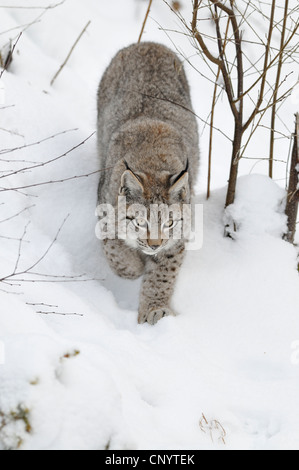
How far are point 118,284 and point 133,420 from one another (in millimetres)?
1801

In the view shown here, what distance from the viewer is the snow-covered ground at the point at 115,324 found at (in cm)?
235

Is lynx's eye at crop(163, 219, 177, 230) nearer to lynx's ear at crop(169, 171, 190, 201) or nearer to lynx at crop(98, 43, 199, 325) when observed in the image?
lynx at crop(98, 43, 199, 325)

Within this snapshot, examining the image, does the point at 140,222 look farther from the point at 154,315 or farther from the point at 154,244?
the point at 154,315

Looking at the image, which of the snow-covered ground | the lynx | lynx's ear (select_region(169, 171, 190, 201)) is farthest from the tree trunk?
lynx's ear (select_region(169, 171, 190, 201))

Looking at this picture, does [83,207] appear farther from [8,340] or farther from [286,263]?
[8,340]

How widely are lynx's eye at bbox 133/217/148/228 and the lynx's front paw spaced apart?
598 millimetres

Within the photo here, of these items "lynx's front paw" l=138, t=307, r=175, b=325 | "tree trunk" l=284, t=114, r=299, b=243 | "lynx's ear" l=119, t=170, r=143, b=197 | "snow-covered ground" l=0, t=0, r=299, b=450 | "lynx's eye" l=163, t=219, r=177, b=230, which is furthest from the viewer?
"tree trunk" l=284, t=114, r=299, b=243

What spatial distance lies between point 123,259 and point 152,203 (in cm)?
66

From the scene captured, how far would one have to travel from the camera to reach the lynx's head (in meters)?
3.52

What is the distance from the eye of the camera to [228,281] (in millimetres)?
4086

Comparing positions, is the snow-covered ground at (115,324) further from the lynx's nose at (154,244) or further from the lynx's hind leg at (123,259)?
the lynx's nose at (154,244)

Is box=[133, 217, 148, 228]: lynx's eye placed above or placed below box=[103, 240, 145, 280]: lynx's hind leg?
above

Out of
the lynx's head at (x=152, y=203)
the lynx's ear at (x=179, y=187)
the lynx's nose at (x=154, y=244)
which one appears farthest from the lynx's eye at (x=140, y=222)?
the lynx's ear at (x=179, y=187)
